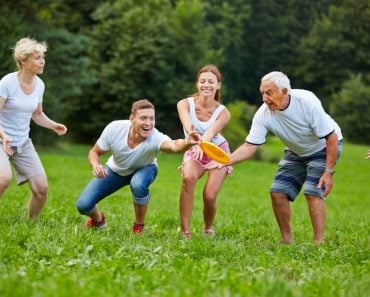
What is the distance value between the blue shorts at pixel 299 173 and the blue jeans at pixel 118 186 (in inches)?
55.2

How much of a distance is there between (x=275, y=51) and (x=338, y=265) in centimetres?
3319

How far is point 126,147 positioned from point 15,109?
1291 mm

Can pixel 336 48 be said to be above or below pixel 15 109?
above

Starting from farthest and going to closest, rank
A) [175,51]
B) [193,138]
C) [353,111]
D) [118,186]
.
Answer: [175,51], [353,111], [118,186], [193,138]

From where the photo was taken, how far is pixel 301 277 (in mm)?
5047

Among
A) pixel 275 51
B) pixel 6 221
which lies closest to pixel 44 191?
pixel 6 221

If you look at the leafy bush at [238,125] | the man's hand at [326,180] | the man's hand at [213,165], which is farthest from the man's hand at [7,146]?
the leafy bush at [238,125]

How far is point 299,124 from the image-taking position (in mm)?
7059

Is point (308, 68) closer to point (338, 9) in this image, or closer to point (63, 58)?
point (338, 9)

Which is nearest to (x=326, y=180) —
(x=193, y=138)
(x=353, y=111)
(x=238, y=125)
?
(x=193, y=138)

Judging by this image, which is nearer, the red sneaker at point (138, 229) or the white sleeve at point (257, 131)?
the white sleeve at point (257, 131)

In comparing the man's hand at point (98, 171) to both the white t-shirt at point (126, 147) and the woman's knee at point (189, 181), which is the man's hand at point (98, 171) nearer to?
the white t-shirt at point (126, 147)

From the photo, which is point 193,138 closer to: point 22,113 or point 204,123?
point 204,123

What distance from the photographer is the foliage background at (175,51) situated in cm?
2492
